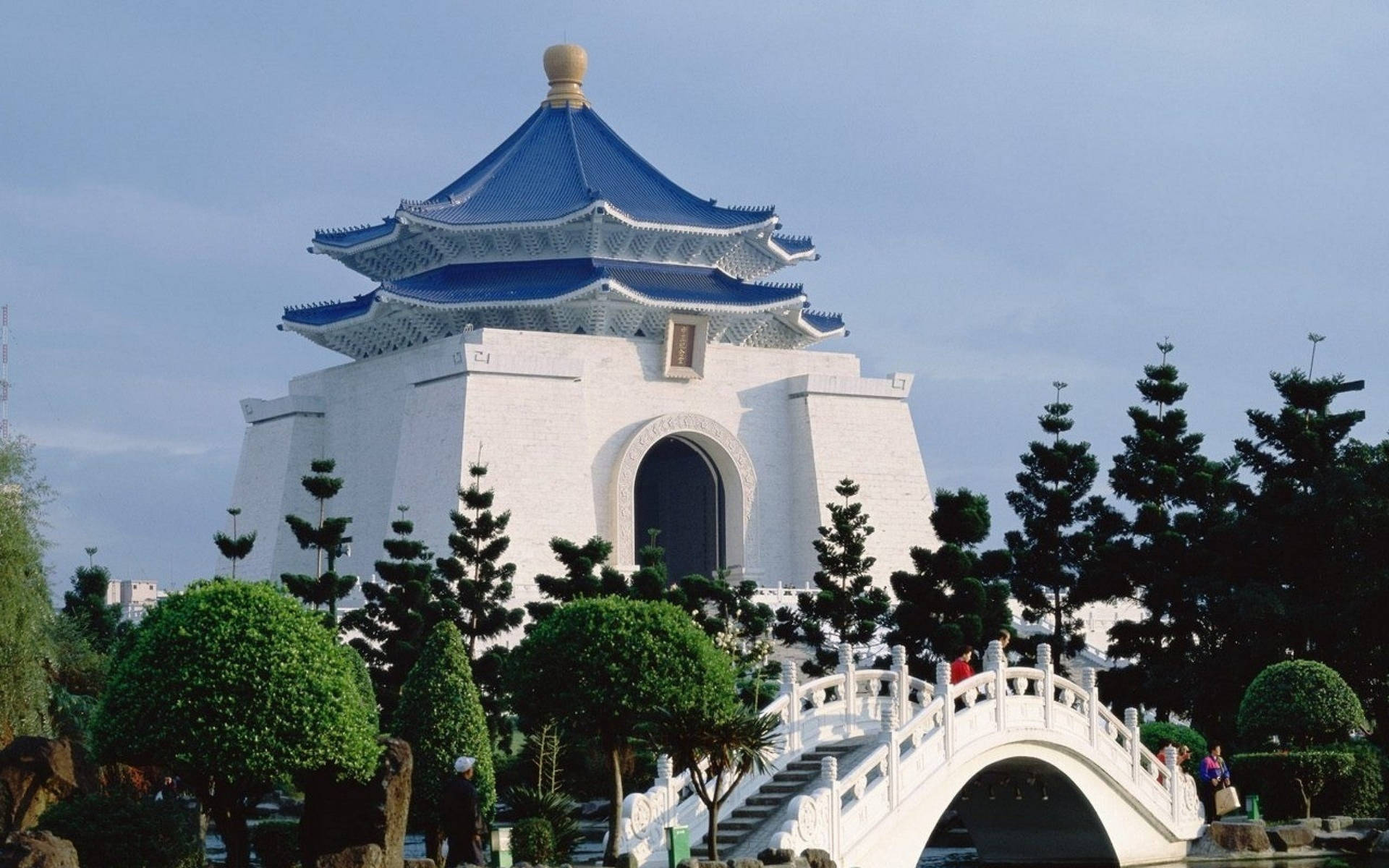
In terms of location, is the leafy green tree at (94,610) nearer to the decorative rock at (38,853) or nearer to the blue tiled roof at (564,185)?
the blue tiled roof at (564,185)

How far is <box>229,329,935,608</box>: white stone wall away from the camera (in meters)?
35.3

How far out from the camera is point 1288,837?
71.9 feet

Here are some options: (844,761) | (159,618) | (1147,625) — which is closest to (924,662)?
(1147,625)

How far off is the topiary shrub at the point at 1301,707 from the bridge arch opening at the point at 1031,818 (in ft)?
11.6

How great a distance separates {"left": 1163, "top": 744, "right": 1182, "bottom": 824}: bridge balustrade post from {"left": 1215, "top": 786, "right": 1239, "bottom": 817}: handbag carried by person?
3.50 feet

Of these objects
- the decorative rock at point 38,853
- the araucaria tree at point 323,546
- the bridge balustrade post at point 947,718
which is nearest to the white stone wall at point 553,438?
the araucaria tree at point 323,546

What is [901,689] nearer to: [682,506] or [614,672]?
[614,672]

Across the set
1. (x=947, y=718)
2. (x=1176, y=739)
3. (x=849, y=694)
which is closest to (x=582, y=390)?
(x=1176, y=739)

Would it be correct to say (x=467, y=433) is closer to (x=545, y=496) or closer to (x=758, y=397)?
(x=545, y=496)

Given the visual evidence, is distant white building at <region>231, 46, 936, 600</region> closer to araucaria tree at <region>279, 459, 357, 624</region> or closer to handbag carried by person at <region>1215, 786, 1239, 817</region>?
araucaria tree at <region>279, 459, 357, 624</region>

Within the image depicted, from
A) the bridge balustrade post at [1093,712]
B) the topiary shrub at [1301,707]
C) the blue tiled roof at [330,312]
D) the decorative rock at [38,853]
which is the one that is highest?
the blue tiled roof at [330,312]

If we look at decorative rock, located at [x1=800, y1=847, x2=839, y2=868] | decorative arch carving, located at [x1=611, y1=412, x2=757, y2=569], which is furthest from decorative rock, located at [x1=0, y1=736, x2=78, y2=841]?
decorative arch carving, located at [x1=611, y1=412, x2=757, y2=569]

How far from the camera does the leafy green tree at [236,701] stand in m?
13.9

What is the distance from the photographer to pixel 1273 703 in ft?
77.0
